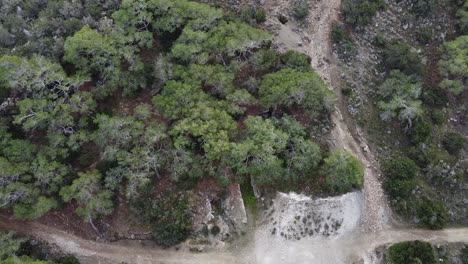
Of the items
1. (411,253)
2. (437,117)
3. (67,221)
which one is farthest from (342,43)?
(67,221)

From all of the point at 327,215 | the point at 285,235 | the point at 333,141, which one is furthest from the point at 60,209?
the point at 333,141

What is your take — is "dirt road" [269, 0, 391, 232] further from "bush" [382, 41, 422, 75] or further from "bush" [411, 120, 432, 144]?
"bush" [382, 41, 422, 75]

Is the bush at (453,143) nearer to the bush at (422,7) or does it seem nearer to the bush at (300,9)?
the bush at (422,7)

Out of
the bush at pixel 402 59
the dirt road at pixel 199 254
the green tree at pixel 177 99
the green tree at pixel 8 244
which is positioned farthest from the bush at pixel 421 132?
the green tree at pixel 8 244

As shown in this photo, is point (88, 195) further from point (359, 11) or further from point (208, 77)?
point (359, 11)

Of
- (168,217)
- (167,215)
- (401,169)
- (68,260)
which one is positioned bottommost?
(68,260)

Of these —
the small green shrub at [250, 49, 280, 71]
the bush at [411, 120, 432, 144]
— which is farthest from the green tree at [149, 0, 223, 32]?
the bush at [411, 120, 432, 144]
